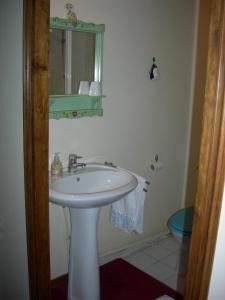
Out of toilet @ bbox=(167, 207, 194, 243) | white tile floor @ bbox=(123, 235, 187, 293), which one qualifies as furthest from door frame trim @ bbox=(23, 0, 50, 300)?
white tile floor @ bbox=(123, 235, 187, 293)

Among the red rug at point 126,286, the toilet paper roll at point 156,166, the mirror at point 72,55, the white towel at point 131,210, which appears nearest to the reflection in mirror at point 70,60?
the mirror at point 72,55

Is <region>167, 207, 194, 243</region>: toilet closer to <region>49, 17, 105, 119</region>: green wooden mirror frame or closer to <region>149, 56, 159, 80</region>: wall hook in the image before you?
<region>49, 17, 105, 119</region>: green wooden mirror frame

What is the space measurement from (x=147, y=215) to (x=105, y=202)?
1189 millimetres

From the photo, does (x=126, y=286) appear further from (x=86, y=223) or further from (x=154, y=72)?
(x=154, y=72)

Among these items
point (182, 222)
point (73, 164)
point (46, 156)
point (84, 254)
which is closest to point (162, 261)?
point (182, 222)

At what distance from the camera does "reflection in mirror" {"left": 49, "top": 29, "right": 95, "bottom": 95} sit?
6.46ft

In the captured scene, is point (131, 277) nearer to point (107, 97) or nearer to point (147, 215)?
point (147, 215)

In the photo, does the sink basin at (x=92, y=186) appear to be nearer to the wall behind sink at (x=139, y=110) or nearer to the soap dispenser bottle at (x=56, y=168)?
the soap dispenser bottle at (x=56, y=168)

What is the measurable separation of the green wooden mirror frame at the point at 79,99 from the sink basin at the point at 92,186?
0.39m

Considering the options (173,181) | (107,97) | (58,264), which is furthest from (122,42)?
(58,264)

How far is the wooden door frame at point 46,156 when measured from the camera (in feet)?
2.63

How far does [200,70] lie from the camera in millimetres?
2785

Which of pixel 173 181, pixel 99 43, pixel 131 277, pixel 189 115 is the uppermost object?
pixel 99 43

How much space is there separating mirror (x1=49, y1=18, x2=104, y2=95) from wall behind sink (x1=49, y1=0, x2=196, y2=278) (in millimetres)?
74
